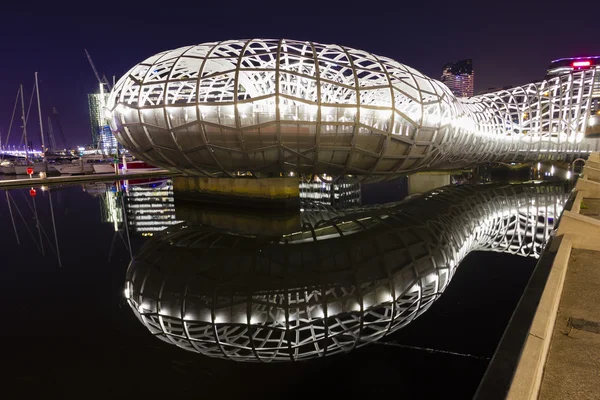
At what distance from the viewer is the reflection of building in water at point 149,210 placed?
1342cm

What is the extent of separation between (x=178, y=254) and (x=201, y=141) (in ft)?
26.4

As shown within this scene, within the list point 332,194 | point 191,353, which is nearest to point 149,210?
point 332,194

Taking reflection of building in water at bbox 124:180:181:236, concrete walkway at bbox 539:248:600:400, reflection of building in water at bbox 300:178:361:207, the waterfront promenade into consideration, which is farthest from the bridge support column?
concrete walkway at bbox 539:248:600:400

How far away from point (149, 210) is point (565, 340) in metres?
16.6

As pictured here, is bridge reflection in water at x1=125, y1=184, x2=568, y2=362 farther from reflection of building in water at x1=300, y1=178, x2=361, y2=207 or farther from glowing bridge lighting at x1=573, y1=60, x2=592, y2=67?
glowing bridge lighting at x1=573, y1=60, x2=592, y2=67

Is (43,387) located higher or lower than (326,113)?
lower

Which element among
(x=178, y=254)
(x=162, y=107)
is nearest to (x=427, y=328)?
(x=178, y=254)

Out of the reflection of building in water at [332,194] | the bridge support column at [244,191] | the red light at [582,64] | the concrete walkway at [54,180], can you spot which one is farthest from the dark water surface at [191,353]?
the red light at [582,64]

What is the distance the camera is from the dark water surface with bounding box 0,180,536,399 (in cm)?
421

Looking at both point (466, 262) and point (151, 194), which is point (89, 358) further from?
point (151, 194)

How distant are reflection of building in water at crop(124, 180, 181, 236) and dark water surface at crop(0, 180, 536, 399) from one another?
5.06 meters

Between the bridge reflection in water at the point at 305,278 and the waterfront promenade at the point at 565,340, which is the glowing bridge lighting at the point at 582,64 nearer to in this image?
the bridge reflection in water at the point at 305,278

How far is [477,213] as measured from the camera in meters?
14.8

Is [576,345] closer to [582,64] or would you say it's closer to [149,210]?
[149,210]
